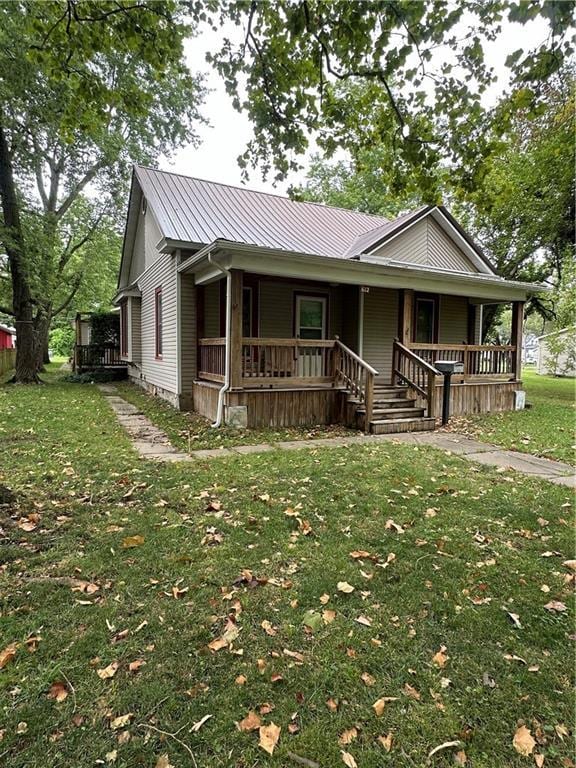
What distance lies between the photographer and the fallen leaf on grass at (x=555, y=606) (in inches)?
104

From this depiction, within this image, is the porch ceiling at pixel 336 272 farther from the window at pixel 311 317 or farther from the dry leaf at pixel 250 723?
the dry leaf at pixel 250 723

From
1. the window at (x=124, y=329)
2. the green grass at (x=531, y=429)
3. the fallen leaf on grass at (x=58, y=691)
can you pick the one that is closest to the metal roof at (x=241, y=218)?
the green grass at (x=531, y=429)

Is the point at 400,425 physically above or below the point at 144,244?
below

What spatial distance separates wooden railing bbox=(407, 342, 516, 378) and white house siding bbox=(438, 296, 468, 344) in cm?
183

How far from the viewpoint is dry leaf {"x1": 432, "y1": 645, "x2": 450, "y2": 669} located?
7.16 ft

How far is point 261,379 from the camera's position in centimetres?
809

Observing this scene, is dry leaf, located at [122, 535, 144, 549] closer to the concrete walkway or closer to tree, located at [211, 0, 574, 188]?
the concrete walkway

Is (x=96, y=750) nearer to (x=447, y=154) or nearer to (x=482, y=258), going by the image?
(x=447, y=154)

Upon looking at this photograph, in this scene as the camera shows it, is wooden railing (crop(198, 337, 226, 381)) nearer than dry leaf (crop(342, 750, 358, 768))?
No

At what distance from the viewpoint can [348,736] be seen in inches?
70.2

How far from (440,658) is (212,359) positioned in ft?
24.5

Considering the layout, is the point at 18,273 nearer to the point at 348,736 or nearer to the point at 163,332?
the point at 163,332

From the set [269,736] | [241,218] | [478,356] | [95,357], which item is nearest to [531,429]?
[478,356]

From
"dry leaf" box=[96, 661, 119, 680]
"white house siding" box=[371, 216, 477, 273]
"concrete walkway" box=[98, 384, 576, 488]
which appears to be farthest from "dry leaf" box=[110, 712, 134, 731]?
"white house siding" box=[371, 216, 477, 273]
